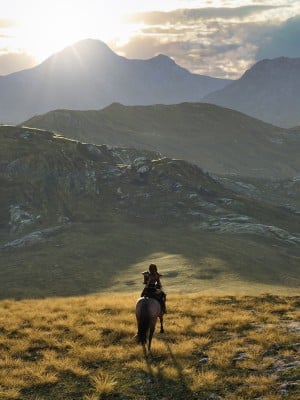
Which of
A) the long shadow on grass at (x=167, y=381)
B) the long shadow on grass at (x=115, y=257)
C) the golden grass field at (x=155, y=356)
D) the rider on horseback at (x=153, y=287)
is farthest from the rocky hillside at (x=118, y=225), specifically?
the long shadow on grass at (x=167, y=381)

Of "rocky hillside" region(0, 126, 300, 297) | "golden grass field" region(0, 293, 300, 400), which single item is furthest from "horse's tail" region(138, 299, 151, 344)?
"rocky hillside" region(0, 126, 300, 297)

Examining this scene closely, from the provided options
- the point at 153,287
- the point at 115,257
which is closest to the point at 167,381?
the point at 153,287

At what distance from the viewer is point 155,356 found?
710 inches

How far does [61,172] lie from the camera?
143m

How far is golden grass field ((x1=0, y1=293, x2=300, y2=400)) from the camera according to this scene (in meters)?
14.7

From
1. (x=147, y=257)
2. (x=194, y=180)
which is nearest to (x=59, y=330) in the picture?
(x=147, y=257)

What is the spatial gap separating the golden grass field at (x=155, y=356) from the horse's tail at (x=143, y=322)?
0.64 m

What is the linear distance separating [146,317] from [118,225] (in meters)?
99.0

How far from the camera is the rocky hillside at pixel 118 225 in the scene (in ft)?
231

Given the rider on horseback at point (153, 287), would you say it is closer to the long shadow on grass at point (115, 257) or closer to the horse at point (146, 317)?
the horse at point (146, 317)

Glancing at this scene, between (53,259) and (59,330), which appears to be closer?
(59,330)

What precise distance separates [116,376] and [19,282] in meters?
57.2

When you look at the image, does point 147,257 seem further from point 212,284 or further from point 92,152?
point 92,152

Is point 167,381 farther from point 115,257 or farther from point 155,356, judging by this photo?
point 115,257
